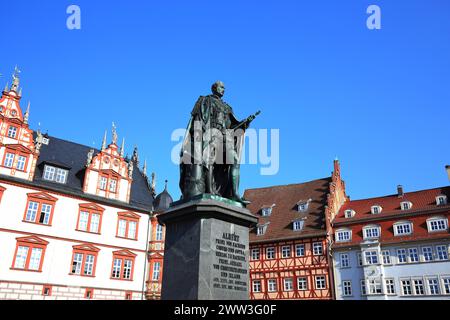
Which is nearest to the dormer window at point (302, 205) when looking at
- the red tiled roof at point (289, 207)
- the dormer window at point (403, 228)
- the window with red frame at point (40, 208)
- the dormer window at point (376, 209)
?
the red tiled roof at point (289, 207)

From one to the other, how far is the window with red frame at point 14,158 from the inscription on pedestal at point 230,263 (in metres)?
24.0

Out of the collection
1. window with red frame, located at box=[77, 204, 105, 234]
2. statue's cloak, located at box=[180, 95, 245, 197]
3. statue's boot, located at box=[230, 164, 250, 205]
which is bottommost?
statue's boot, located at box=[230, 164, 250, 205]

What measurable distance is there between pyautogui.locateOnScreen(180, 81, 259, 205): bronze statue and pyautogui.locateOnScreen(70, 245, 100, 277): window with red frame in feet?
74.0

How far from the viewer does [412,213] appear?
33.4 metres

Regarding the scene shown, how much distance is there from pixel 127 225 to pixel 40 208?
6.48 metres

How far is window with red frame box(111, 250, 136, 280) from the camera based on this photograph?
95.7 feet

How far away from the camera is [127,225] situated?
30.7 m

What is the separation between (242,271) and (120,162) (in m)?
26.9

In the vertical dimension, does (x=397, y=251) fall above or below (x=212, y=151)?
above

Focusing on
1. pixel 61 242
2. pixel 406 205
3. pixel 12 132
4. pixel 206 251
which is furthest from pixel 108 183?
pixel 206 251

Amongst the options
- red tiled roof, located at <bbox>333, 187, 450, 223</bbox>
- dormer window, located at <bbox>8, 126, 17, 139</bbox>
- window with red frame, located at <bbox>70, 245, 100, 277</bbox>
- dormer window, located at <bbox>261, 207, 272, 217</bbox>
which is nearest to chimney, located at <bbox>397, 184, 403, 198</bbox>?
red tiled roof, located at <bbox>333, 187, 450, 223</bbox>

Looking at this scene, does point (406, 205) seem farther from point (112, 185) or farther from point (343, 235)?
point (112, 185)

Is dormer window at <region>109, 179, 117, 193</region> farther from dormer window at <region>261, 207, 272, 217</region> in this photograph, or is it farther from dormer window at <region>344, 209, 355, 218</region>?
dormer window at <region>344, 209, 355, 218</region>

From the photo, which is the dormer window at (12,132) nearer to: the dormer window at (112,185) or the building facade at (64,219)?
the building facade at (64,219)
